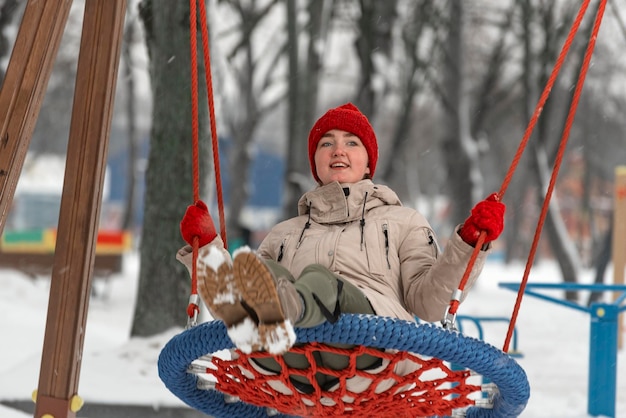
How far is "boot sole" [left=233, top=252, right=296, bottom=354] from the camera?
1838mm

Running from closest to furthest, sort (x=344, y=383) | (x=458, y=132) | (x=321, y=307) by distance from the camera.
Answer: (x=321, y=307) < (x=344, y=383) < (x=458, y=132)

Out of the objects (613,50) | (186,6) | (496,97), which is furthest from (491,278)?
(186,6)

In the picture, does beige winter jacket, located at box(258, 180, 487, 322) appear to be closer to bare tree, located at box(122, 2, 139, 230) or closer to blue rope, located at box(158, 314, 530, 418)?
blue rope, located at box(158, 314, 530, 418)

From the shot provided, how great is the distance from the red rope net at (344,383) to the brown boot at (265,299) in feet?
0.67

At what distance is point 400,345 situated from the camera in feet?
6.52

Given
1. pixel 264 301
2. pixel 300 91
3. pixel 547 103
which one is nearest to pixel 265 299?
pixel 264 301

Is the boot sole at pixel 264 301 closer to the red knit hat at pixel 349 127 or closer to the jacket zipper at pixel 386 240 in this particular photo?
the jacket zipper at pixel 386 240

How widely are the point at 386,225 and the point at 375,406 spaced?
558 millimetres

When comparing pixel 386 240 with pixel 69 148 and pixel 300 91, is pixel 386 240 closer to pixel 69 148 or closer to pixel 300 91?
pixel 69 148

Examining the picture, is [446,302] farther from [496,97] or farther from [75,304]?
[496,97]

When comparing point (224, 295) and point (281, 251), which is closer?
point (224, 295)

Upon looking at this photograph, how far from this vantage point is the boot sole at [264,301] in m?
1.84

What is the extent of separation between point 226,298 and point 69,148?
3.35ft

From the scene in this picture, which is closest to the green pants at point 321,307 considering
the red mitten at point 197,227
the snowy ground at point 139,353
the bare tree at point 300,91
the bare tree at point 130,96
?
the red mitten at point 197,227
